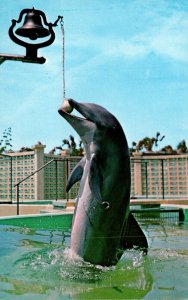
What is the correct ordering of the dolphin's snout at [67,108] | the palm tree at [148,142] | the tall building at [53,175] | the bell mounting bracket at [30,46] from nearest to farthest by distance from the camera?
the dolphin's snout at [67,108], the bell mounting bracket at [30,46], the tall building at [53,175], the palm tree at [148,142]

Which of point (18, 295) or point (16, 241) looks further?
point (16, 241)

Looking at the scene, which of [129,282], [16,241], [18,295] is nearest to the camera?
[18,295]

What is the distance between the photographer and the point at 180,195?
2052cm

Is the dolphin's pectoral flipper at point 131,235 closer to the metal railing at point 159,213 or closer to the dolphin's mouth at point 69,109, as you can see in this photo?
the dolphin's mouth at point 69,109

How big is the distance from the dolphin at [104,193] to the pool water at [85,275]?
7.0 inches

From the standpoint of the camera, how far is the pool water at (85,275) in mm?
3582

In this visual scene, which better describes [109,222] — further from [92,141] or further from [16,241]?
[16,241]

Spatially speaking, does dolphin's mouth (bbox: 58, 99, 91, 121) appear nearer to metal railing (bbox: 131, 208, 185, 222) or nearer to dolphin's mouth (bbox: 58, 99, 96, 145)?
dolphin's mouth (bbox: 58, 99, 96, 145)

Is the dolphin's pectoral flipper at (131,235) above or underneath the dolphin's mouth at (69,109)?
underneath

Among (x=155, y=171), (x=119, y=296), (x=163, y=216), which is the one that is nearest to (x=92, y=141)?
(x=119, y=296)

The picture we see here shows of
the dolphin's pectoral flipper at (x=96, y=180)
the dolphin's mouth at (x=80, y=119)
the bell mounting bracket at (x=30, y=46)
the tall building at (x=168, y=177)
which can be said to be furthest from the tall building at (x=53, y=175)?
the dolphin's pectoral flipper at (x=96, y=180)

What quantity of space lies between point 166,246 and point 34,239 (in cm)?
196

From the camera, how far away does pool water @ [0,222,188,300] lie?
141 inches

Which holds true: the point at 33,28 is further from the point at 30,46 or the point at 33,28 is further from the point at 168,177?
the point at 168,177
